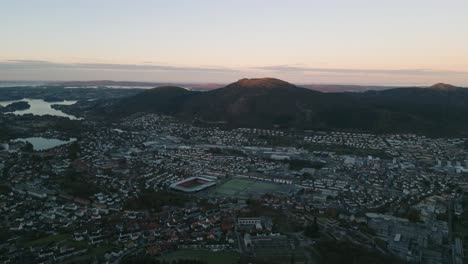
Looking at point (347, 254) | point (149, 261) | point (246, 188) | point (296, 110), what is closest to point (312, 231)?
point (347, 254)

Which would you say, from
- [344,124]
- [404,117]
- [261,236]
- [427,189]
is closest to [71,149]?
[261,236]

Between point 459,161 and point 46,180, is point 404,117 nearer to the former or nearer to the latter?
point 459,161

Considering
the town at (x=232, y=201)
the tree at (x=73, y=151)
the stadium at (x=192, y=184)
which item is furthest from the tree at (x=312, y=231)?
the tree at (x=73, y=151)

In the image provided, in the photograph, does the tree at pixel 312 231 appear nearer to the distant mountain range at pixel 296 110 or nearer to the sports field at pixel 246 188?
the sports field at pixel 246 188

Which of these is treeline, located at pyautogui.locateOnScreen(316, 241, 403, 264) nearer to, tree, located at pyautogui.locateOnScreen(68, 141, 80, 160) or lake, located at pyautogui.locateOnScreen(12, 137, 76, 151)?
tree, located at pyautogui.locateOnScreen(68, 141, 80, 160)

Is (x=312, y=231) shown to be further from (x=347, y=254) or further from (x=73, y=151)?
(x=73, y=151)
